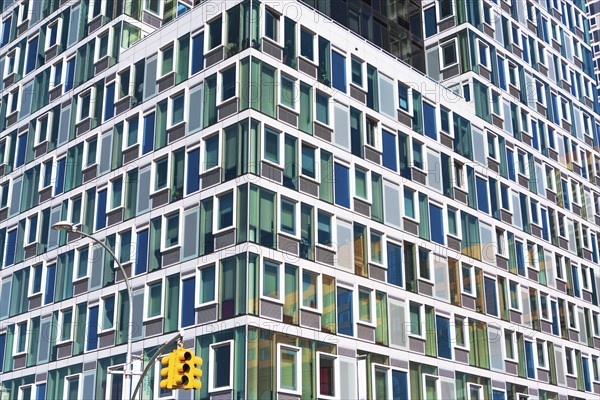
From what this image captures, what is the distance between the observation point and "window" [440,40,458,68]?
58469mm

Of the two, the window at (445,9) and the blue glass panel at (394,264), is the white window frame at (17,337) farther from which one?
the window at (445,9)

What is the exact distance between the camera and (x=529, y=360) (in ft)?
173

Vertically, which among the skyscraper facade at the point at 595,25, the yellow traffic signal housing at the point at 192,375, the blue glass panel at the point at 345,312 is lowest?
the yellow traffic signal housing at the point at 192,375

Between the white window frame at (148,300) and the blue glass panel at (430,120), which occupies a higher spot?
the blue glass panel at (430,120)

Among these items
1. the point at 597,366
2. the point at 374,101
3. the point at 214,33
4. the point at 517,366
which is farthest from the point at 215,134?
the point at 597,366

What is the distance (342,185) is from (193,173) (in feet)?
24.0

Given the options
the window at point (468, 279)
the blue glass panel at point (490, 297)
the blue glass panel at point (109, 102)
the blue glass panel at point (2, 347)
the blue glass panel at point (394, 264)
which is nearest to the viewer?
the blue glass panel at point (394, 264)

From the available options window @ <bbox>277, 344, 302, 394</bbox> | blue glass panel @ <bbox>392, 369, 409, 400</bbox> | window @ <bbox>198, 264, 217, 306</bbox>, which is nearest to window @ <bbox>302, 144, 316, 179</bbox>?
window @ <bbox>198, 264, 217, 306</bbox>

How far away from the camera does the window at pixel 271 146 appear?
1578 inches

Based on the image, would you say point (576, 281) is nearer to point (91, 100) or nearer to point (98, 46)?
point (91, 100)

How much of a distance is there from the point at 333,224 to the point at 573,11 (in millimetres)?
43247

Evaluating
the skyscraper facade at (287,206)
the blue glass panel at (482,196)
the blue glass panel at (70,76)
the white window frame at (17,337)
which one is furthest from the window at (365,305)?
the blue glass panel at (70,76)

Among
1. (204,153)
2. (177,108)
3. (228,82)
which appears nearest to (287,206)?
(204,153)

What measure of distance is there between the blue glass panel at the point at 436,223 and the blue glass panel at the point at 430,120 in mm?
4534
